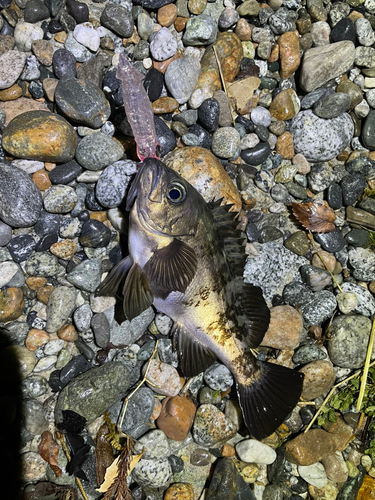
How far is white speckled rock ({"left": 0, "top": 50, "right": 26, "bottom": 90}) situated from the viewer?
4.54 meters

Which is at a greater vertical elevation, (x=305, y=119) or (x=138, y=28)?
(x=138, y=28)

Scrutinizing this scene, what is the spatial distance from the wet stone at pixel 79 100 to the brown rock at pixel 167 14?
1.25m

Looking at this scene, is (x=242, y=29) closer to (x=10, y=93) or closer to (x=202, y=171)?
(x=202, y=171)

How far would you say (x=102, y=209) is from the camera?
4.61m

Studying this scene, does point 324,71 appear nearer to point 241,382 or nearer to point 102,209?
point 102,209

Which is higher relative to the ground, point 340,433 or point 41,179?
point 41,179

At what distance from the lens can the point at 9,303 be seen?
427cm

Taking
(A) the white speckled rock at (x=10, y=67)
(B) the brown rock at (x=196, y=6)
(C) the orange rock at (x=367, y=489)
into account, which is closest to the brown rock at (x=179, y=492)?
(C) the orange rock at (x=367, y=489)

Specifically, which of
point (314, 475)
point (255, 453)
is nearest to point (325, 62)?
point (255, 453)

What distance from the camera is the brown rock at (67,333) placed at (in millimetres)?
4414

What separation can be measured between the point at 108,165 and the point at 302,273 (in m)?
2.52

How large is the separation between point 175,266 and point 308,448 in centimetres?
248

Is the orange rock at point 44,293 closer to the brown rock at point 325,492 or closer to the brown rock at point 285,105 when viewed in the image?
the brown rock at point 285,105

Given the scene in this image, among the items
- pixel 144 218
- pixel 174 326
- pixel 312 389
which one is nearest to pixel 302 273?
pixel 312 389
